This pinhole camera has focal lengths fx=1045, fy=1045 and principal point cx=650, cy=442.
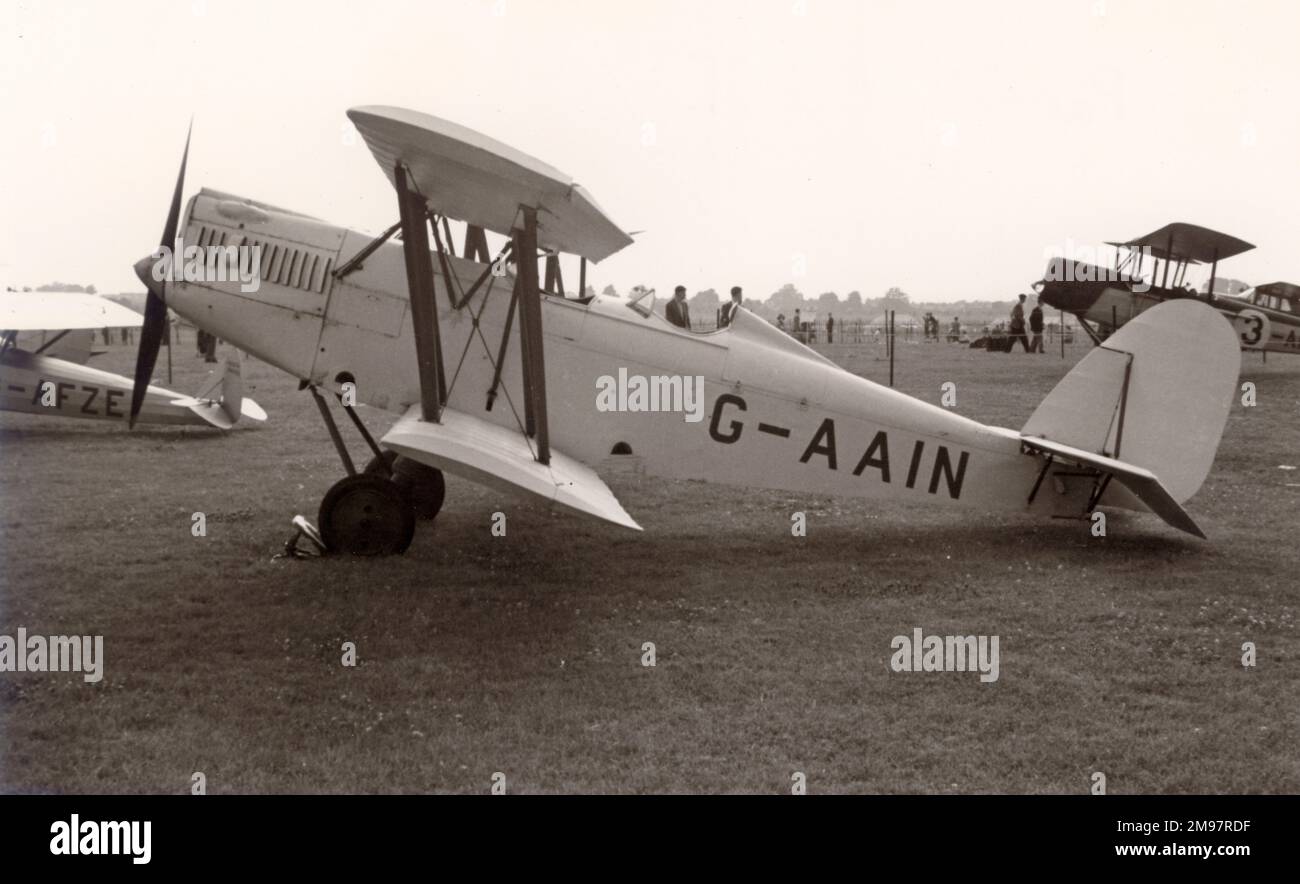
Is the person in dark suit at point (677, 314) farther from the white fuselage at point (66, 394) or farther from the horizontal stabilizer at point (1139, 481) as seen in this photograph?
the white fuselage at point (66, 394)

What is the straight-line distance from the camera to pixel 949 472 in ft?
24.6

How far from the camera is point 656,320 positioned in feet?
24.2

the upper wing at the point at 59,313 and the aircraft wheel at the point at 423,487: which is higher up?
the upper wing at the point at 59,313

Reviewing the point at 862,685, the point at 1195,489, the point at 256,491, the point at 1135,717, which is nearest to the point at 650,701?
the point at 862,685

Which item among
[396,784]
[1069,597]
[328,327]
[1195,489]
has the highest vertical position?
[328,327]

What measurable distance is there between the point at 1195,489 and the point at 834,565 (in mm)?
2662

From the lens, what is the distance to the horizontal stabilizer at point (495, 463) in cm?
547

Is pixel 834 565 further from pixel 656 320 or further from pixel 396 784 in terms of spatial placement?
pixel 396 784

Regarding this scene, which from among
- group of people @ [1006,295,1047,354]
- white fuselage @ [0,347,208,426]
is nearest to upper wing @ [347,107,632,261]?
white fuselage @ [0,347,208,426]

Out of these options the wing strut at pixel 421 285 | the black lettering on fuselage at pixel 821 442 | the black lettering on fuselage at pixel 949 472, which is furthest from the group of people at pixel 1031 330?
the wing strut at pixel 421 285

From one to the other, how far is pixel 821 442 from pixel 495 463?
103 inches

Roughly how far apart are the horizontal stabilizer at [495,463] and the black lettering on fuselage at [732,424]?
1.07m

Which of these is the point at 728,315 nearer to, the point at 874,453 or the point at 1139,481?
the point at 874,453

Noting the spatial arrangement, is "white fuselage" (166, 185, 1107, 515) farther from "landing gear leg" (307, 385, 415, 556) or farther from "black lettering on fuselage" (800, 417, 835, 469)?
"landing gear leg" (307, 385, 415, 556)
